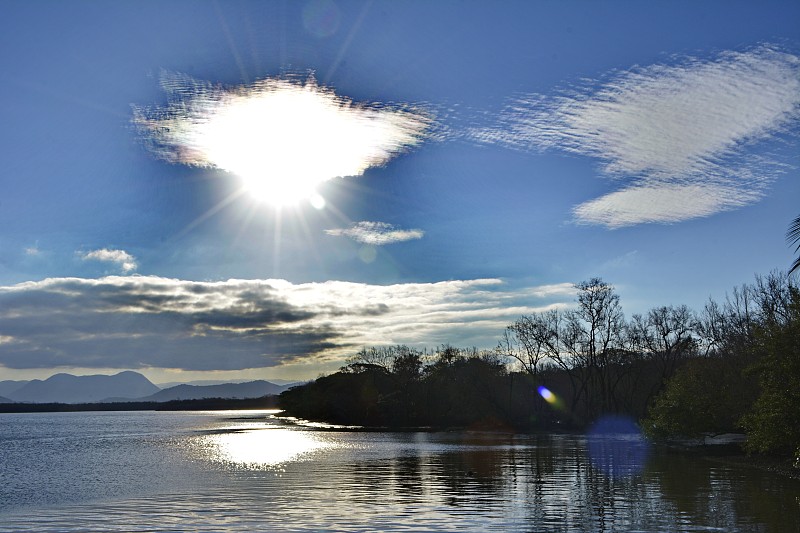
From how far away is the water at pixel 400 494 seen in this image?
1110 inches

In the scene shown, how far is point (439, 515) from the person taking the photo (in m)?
29.8

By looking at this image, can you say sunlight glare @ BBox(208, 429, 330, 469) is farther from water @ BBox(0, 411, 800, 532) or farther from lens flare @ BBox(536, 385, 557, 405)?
lens flare @ BBox(536, 385, 557, 405)

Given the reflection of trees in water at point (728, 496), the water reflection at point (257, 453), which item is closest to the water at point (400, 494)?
the reflection of trees in water at point (728, 496)

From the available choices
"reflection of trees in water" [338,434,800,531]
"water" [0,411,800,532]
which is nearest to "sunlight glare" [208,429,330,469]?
"water" [0,411,800,532]

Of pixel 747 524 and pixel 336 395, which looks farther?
pixel 336 395

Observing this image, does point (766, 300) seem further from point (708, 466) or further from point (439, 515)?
point (439, 515)

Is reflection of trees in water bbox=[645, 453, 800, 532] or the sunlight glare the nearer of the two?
Result: reflection of trees in water bbox=[645, 453, 800, 532]

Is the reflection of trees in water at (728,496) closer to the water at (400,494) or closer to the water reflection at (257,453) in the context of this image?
the water at (400,494)

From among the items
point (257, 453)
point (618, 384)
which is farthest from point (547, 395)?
point (257, 453)

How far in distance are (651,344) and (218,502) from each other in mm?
96302

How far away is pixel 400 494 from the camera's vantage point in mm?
37344

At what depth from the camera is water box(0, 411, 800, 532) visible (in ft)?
92.5

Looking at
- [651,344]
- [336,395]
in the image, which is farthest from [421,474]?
[336,395]

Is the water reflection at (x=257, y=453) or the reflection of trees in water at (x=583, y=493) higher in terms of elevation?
the reflection of trees in water at (x=583, y=493)
